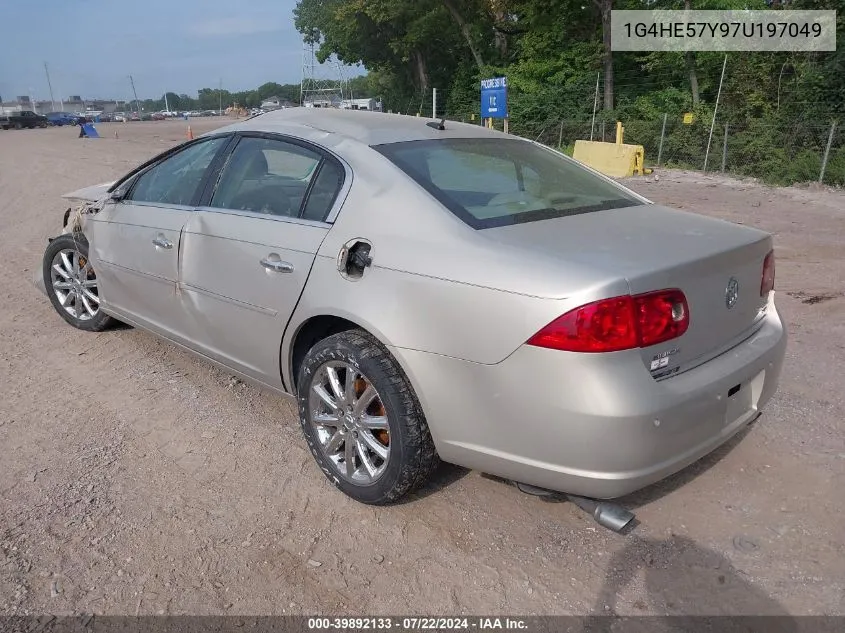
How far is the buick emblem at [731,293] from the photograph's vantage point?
2.64m

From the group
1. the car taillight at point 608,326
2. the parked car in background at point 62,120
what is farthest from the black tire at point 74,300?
the parked car in background at point 62,120

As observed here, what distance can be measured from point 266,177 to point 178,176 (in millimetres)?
745

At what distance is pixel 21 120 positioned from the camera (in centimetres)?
5966

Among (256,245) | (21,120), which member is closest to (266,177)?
(256,245)

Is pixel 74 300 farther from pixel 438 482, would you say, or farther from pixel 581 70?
pixel 581 70

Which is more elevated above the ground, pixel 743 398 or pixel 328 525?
pixel 743 398

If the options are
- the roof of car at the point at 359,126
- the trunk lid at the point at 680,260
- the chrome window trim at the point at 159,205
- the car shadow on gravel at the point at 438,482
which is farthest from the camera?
the chrome window trim at the point at 159,205

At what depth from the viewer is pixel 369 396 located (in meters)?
2.86

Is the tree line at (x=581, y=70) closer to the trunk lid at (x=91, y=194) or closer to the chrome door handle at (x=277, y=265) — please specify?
the trunk lid at (x=91, y=194)

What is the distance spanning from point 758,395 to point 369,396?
163cm

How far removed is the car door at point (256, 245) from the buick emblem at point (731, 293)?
65.9 inches

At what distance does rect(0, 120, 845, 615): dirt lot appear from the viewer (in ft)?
8.04

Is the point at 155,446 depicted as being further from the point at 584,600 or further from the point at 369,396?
the point at 584,600

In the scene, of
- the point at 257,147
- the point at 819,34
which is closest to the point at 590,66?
the point at 819,34
